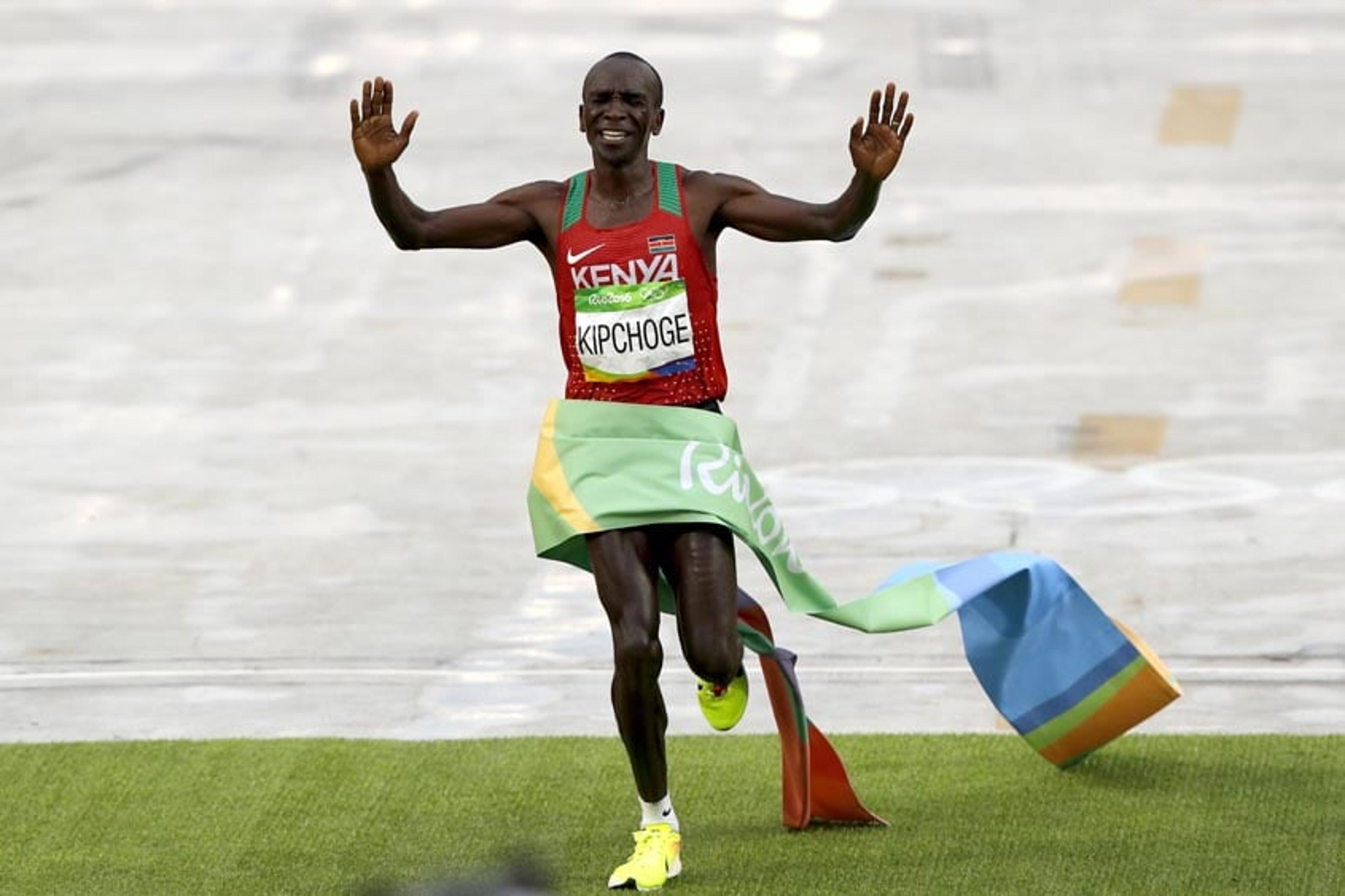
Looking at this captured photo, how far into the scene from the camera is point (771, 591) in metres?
11.0

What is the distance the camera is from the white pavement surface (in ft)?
33.0

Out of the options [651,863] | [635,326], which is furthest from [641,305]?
[651,863]

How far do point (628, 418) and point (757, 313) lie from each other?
24.6 ft

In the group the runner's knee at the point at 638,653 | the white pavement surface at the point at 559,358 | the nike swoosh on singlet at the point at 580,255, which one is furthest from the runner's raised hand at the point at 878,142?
the white pavement surface at the point at 559,358

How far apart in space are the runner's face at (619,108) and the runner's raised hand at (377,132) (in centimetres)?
53

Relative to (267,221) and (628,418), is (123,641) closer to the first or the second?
(628,418)

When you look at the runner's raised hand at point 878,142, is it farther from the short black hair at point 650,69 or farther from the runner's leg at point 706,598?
the runner's leg at point 706,598

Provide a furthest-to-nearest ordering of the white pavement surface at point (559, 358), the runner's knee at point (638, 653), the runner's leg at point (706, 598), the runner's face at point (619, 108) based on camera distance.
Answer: the white pavement surface at point (559, 358), the runner's face at point (619, 108), the runner's leg at point (706, 598), the runner's knee at point (638, 653)

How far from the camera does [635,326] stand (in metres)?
7.47

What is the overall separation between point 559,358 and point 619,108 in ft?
22.9

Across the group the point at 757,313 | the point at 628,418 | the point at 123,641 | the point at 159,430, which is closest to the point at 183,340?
the point at 159,430

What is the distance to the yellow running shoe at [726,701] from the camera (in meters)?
7.62

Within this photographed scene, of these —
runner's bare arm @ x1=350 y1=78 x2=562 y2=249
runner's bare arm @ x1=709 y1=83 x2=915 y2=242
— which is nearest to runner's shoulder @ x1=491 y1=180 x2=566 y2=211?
runner's bare arm @ x1=350 y1=78 x2=562 y2=249

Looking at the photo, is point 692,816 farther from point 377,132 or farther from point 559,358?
point 559,358
